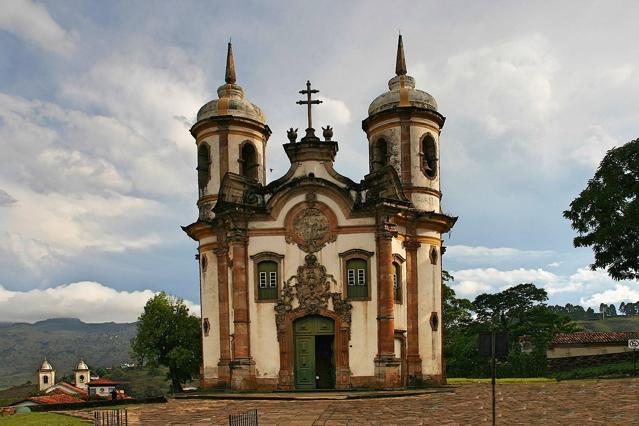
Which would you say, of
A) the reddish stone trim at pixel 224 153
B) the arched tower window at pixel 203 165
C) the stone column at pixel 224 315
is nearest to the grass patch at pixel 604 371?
the stone column at pixel 224 315

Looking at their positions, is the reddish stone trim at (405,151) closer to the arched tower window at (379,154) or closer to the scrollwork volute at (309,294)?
the arched tower window at (379,154)

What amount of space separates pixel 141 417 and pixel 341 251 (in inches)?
453

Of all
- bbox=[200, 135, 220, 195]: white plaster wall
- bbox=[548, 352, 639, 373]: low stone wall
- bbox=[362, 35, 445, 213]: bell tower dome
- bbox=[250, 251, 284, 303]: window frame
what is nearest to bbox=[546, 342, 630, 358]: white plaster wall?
bbox=[548, 352, 639, 373]: low stone wall

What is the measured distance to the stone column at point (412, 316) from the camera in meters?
30.4

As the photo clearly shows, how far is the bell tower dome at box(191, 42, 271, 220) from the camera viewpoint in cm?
3384

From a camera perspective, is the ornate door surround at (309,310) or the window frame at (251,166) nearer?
the ornate door surround at (309,310)

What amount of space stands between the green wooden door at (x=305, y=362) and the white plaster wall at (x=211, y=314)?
12.8 ft

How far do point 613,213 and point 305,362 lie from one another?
52.7 ft

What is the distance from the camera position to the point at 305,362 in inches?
1155

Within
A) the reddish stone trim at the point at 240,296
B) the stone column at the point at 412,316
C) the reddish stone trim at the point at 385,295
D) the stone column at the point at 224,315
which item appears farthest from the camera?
the stone column at the point at 224,315

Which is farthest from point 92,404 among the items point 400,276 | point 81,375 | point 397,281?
point 81,375

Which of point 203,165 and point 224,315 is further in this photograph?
point 203,165

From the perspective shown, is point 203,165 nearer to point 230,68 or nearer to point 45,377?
point 230,68

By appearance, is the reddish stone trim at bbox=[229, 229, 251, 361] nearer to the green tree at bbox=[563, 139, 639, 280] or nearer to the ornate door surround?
the ornate door surround
